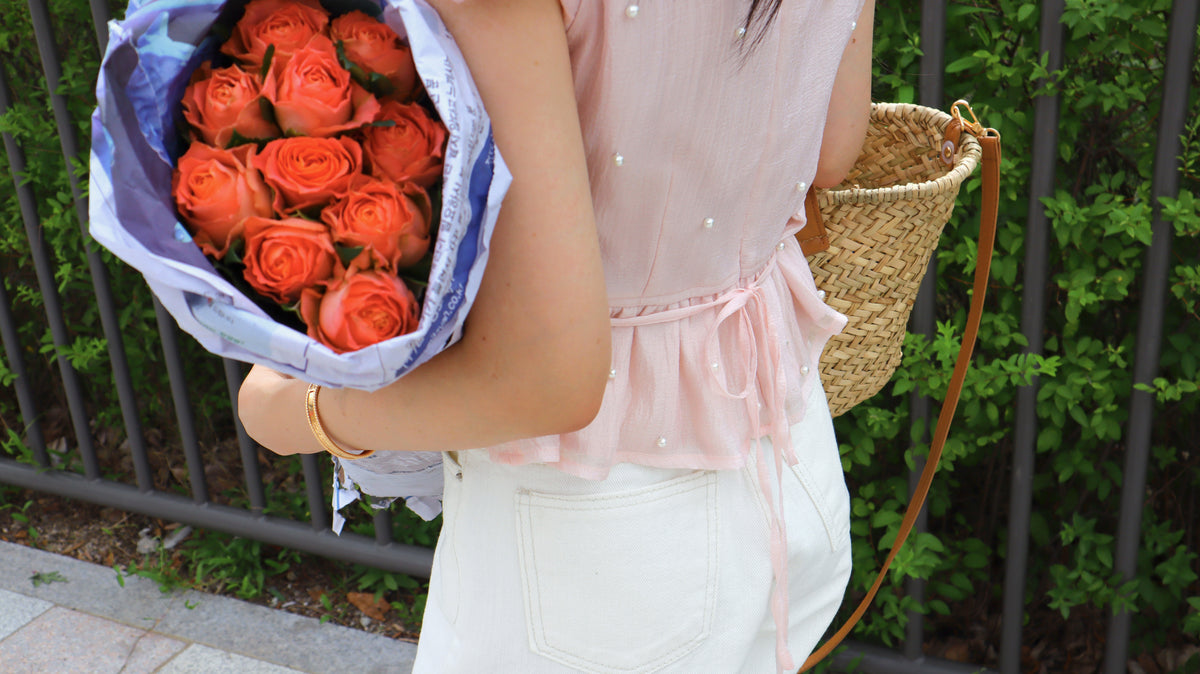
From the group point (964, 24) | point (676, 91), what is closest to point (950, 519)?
point (964, 24)

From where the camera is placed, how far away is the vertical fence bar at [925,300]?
199cm

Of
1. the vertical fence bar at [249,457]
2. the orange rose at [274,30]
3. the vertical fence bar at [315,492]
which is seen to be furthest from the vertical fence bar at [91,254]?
the orange rose at [274,30]

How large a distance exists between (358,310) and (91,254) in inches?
96.4

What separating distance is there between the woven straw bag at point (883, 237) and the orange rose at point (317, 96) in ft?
2.36

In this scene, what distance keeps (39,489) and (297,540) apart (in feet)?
3.31

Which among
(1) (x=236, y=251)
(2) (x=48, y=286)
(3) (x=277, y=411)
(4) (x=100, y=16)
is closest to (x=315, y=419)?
(3) (x=277, y=411)

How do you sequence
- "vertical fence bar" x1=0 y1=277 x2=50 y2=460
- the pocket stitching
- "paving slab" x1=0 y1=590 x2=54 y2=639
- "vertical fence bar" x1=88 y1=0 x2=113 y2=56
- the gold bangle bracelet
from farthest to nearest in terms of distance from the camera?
"vertical fence bar" x1=0 y1=277 x2=50 y2=460
"paving slab" x1=0 y1=590 x2=54 y2=639
"vertical fence bar" x1=88 y1=0 x2=113 y2=56
the pocket stitching
the gold bangle bracelet

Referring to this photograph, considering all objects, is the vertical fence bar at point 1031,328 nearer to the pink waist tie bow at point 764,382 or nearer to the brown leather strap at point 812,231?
the brown leather strap at point 812,231

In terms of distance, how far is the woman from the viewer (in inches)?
31.0

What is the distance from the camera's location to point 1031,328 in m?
2.11

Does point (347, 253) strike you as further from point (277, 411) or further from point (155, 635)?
point (155, 635)

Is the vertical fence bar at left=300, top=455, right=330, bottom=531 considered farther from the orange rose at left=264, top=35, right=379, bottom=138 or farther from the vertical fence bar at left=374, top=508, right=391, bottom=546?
the orange rose at left=264, top=35, right=379, bottom=138

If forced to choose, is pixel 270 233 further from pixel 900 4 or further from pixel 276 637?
pixel 276 637

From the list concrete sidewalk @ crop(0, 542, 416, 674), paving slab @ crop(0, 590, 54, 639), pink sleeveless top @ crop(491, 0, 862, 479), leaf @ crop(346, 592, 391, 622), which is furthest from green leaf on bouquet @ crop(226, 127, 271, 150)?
paving slab @ crop(0, 590, 54, 639)
